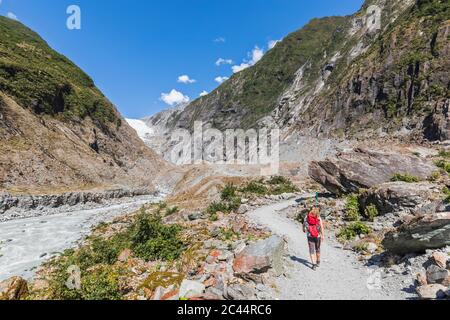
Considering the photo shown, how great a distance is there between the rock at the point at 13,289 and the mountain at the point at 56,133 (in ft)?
110

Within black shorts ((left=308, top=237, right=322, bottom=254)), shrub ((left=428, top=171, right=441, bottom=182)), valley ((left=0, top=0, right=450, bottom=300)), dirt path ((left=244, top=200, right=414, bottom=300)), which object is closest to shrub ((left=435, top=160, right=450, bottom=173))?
valley ((left=0, top=0, right=450, bottom=300))

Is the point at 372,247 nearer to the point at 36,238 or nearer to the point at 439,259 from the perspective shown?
the point at 439,259

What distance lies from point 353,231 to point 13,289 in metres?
12.6

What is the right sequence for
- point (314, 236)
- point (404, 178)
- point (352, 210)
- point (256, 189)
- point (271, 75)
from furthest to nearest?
point (271, 75) < point (256, 189) < point (404, 178) < point (352, 210) < point (314, 236)

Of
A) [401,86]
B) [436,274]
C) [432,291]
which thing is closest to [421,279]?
[436,274]

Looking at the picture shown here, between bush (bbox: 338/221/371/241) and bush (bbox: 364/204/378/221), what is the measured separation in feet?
2.78

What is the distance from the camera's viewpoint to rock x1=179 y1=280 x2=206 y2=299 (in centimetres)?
809

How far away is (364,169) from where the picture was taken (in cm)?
1875

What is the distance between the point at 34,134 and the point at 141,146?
36.4 metres

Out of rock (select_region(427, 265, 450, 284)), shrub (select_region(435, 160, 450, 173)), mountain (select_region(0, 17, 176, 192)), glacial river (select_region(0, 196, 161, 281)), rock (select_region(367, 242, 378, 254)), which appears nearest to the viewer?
rock (select_region(427, 265, 450, 284))

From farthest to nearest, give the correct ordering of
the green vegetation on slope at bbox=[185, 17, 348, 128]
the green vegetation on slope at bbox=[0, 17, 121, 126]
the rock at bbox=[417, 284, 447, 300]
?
the green vegetation on slope at bbox=[185, 17, 348, 128], the green vegetation on slope at bbox=[0, 17, 121, 126], the rock at bbox=[417, 284, 447, 300]

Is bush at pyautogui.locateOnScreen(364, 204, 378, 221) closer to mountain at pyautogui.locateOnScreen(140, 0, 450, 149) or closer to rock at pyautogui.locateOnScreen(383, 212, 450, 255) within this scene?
rock at pyautogui.locateOnScreen(383, 212, 450, 255)
